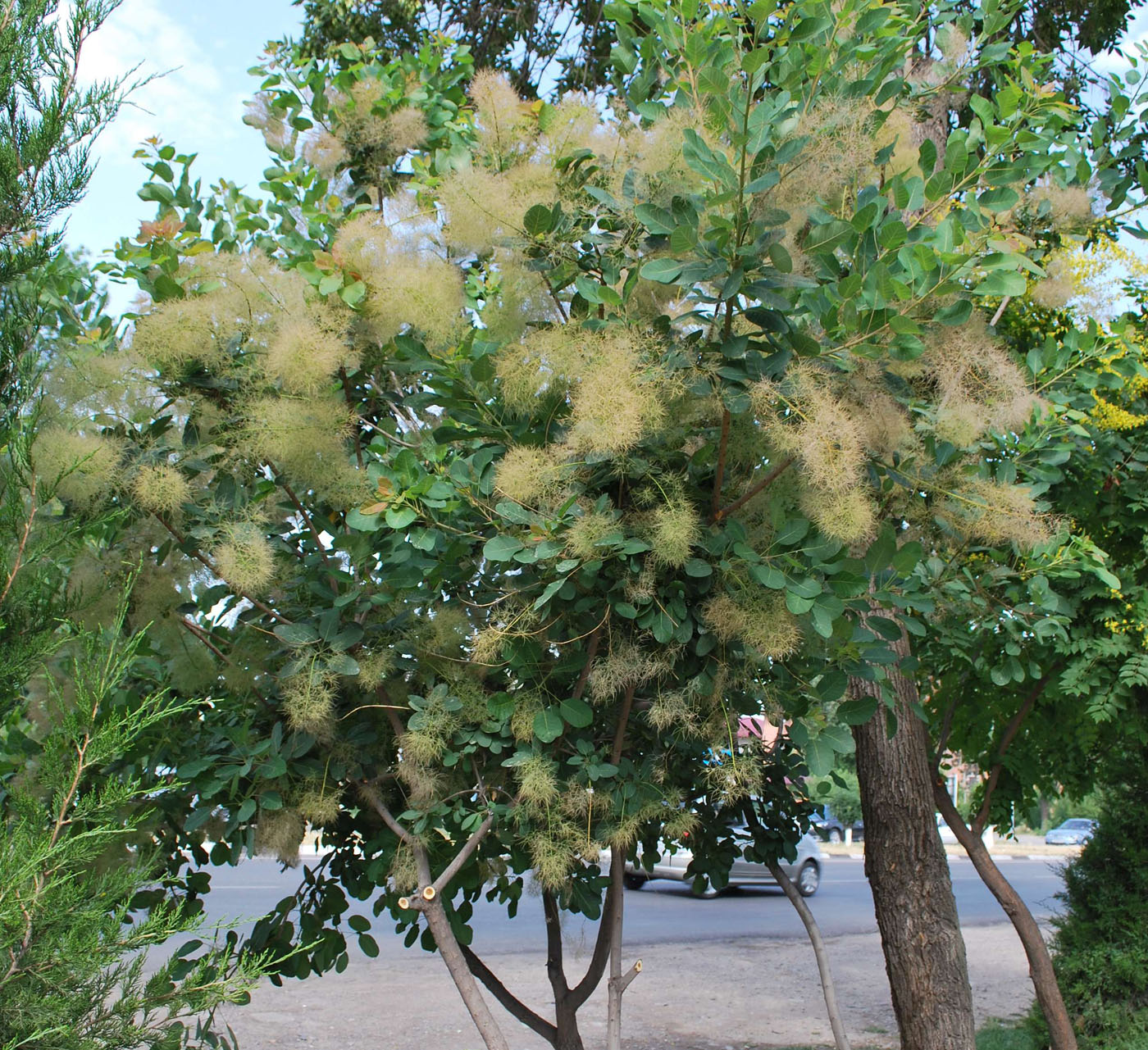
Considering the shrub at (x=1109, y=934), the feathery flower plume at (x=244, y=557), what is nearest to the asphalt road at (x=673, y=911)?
the shrub at (x=1109, y=934)

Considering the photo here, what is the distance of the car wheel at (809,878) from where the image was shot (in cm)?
1450

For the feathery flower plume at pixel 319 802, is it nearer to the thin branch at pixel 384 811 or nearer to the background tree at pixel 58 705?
the thin branch at pixel 384 811

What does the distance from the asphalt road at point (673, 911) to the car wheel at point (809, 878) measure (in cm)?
16

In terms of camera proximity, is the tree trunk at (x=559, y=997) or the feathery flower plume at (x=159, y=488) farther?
the tree trunk at (x=559, y=997)

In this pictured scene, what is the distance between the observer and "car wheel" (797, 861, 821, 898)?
1450 centimetres

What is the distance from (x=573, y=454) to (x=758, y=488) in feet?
1.38

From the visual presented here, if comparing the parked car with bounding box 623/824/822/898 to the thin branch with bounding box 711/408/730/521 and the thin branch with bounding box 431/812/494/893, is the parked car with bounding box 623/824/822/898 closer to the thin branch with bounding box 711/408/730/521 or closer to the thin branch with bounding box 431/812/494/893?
the thin branch with bounding box 431/812/494/893

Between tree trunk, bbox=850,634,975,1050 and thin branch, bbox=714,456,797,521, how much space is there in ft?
5.23

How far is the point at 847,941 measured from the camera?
1045 cm

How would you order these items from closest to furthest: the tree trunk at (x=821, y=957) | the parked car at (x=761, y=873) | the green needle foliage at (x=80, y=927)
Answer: the green needle foliage at (x=80, y=927), the tree trunk at (x=821, y=957), the parked car at (x=761, y=873)

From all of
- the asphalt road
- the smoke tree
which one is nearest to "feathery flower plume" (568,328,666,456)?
the smoke tree

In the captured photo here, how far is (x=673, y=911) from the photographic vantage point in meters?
12.6

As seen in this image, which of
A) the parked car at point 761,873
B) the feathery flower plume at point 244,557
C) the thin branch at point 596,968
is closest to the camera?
the feathery flower plume at point 244,557

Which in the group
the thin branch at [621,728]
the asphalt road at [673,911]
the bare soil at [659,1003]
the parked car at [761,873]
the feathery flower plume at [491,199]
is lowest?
the bare soil at [659,1003]
